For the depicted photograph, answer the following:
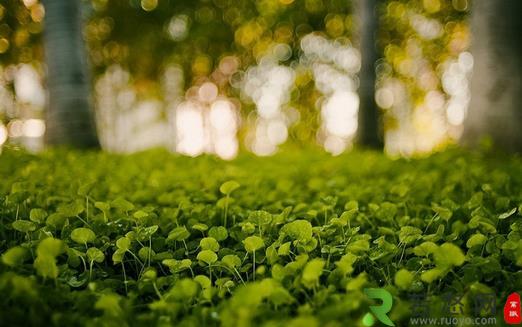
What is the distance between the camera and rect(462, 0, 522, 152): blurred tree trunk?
15.7 ft

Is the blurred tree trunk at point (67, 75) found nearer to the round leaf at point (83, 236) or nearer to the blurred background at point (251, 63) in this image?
the round leaf at point (83, 236)

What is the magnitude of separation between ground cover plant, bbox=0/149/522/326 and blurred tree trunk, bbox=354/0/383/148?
497 cm

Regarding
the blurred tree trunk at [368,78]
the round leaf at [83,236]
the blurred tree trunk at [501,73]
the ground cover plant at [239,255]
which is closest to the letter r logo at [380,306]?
the ground cover plant at [239,255]

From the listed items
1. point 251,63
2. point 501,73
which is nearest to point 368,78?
point 501,73

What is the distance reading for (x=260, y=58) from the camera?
1766 cm

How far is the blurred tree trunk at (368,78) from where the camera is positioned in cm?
Answer: 786

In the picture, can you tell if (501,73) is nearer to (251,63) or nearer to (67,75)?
(67,75)

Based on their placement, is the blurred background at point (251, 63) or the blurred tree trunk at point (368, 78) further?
the blurred background at point (251, 63)

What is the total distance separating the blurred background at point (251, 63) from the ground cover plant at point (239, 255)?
29.9 ft

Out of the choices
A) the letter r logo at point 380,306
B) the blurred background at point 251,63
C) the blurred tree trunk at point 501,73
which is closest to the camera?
the letter r logo at point 380,306

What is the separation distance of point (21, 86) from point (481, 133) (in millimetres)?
16881

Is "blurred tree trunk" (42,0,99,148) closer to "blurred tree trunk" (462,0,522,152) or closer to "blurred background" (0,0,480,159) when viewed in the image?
"blurred tree trunk" (462,0,522,152)

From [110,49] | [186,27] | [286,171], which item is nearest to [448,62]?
[186,27]

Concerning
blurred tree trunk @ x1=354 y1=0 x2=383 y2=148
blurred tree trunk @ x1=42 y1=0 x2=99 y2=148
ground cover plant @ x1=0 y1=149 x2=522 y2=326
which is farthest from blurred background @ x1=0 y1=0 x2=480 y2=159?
ground cover plant @ x1=0 y1=149 x2=522 y2=326
